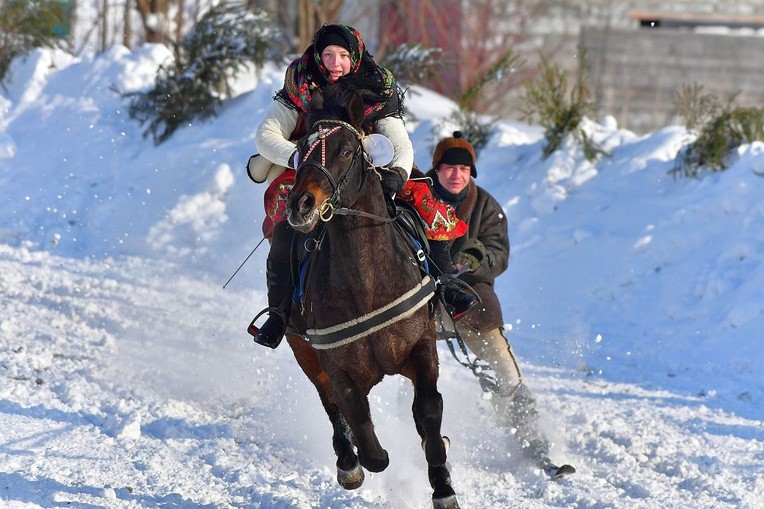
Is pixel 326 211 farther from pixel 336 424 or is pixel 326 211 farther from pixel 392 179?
pixel 336 424

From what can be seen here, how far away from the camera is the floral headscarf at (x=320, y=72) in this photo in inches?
220

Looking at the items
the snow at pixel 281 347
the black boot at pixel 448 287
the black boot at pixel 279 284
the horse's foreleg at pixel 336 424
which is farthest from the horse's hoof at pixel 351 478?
the black boot at pixel 448 287

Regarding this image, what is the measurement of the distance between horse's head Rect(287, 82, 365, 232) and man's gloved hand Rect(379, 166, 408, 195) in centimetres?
22

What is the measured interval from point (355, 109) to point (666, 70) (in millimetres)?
14504

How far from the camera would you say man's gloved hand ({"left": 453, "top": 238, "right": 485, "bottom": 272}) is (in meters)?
6.64

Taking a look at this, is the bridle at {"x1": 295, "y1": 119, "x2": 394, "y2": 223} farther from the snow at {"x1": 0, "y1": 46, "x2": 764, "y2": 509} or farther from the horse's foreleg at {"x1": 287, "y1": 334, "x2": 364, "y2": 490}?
the snow at {"x1": 0, "y1": 46, "x2": 764, "y2": 509}

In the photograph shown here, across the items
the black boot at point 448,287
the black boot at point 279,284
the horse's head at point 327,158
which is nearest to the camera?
the horse's head at point 327,158

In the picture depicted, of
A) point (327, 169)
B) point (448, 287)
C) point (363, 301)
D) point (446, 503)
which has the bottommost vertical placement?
point (446, 503)

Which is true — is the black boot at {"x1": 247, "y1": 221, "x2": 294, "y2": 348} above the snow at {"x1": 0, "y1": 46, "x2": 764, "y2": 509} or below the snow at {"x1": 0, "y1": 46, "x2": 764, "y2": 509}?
above

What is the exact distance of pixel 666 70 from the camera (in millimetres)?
18453

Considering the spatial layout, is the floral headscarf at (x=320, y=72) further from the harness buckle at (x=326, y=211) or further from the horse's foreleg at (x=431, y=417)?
the horse's foreleg at (x=431, y=417)

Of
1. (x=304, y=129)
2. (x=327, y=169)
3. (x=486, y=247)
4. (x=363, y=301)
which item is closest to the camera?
(x=327, y=169)

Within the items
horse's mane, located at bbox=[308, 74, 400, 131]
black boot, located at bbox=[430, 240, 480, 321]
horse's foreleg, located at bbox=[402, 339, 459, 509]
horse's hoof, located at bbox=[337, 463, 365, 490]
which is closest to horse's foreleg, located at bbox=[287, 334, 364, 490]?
horse's hoof, located at bbox=[337, 463, 365, 490]

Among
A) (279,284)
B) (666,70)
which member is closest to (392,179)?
(279,284)
